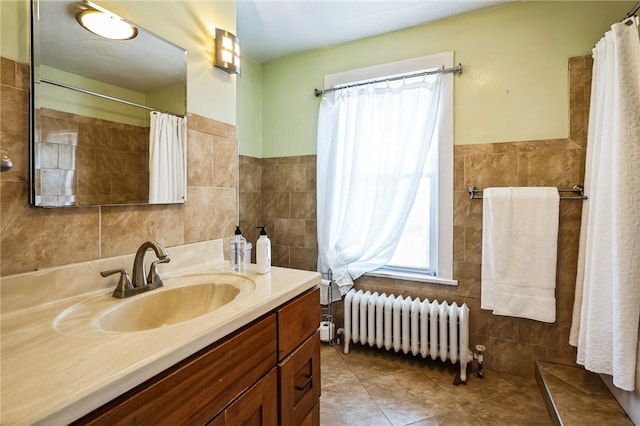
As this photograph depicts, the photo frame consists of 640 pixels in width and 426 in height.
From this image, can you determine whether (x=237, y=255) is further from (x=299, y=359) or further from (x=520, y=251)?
(x=520, y=251)

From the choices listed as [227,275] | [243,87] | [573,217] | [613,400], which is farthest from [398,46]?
[613,400]

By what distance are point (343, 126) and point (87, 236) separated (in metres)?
1.82

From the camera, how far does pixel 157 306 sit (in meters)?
1.07

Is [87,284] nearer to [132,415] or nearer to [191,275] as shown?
[191,275]

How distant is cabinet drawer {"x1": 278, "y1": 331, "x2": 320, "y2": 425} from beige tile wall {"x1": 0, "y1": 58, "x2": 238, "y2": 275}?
709 millimetres

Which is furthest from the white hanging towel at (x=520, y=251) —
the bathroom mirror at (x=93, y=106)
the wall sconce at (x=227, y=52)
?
the bathroom mirror at (x=93, y=106)

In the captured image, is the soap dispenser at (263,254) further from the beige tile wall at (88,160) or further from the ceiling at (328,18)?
the ceiling at (328,18)

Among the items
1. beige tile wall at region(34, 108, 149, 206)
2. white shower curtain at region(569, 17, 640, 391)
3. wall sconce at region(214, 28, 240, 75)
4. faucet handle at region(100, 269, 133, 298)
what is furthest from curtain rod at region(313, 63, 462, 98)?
faucet handle at region(100, 269, 133, 298)

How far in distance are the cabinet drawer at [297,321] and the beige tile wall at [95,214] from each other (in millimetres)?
614

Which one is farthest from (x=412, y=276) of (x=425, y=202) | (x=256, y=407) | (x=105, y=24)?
(x=105, y=24)

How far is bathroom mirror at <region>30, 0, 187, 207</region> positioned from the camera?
94 cm

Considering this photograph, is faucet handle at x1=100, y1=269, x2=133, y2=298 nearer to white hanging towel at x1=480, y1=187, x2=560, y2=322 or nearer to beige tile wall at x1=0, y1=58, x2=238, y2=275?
beige tile wall at x1=0, y1=58, x2=238, y2=275

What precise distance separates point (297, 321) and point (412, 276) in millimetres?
1331

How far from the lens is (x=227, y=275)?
1279 millimetres
